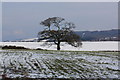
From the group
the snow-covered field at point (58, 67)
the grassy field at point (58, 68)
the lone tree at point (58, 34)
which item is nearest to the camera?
the grassy field at point (58, 68)

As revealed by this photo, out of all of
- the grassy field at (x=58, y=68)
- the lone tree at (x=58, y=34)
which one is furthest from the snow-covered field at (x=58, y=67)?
the lone tree at (x=58, y=34)

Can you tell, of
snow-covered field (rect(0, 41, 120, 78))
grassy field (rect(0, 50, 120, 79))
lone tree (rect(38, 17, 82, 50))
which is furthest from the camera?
lone tree (rect(38, 17, 82, 50))

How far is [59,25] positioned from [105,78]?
40.1 meters

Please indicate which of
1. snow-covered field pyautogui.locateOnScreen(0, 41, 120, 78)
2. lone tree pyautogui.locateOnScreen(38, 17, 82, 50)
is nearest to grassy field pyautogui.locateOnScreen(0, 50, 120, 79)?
snow-covered field pyautogui.locateOnScreen(0, 41, 120, 78)

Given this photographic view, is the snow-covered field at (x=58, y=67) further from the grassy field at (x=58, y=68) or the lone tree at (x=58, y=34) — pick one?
the lone tree at (x=58, y=34)

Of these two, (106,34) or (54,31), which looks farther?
(106,34)

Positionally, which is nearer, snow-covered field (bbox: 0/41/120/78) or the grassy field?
the grassy field

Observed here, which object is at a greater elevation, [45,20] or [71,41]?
[45,20]

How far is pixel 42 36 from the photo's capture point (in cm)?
4847

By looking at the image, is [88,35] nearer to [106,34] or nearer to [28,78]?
[106,34]

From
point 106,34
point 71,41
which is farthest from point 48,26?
point 106,34

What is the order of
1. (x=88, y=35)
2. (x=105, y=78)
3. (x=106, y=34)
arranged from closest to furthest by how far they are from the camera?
(x=105, y=78) → (x=88, y=35) → (x=106, y=34)

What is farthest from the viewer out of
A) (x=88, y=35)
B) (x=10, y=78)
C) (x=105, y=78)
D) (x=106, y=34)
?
(x=106, y=34)

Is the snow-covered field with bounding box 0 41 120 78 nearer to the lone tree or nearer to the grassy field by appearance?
the grassy field
